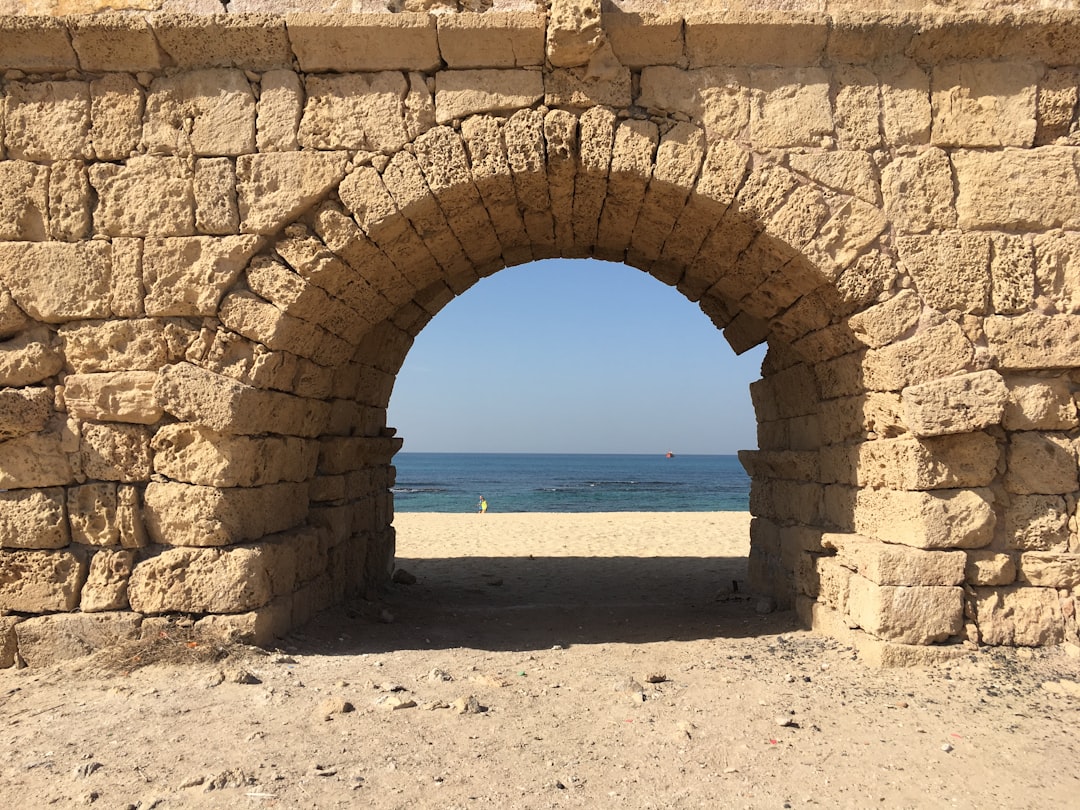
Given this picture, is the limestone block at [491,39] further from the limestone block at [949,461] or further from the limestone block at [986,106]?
the limestone block at [949,461]

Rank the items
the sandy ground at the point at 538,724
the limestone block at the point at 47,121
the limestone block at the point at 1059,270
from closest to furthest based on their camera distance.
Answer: the sandy ground at the point at 538,724
the limestone block at the point at 1059,270
the limestone block at the point at 47,121

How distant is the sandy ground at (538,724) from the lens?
2.93m

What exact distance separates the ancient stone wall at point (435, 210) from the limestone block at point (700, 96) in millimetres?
19

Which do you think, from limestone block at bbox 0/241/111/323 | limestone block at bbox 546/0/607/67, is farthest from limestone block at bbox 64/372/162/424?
limestone block at bbox 546/0/607/67

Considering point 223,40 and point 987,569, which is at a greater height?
point 223,40

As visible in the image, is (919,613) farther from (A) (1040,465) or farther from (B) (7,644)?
(B) (7,644)

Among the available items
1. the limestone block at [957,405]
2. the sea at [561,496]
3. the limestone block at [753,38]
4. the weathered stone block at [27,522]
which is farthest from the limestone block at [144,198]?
the sea at [561,496]

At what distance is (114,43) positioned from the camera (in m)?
4.42

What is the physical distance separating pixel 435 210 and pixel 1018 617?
163 inches

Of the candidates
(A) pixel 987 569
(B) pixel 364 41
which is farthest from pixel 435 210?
(A) pixel 987 569

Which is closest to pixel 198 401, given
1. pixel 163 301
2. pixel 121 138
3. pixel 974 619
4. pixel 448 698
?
pixel 163 301

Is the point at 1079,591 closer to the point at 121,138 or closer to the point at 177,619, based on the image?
the point at 177,619

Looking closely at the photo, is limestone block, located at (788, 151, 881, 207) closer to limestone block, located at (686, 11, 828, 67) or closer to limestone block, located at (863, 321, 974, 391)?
limestone block, located at (686, 11, 828, 67)

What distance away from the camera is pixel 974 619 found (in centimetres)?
428
